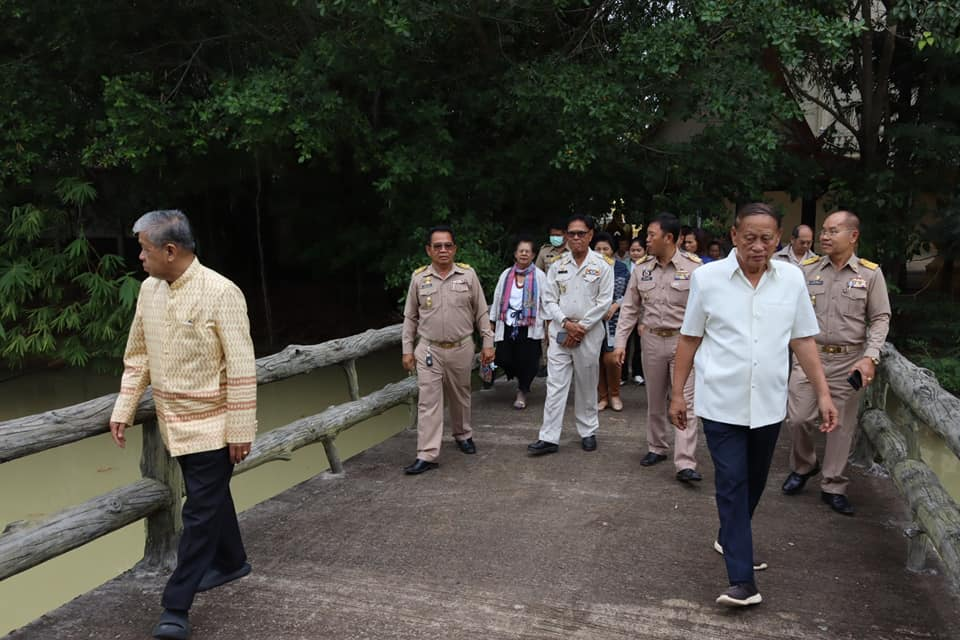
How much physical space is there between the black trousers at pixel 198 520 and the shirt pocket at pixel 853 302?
3357 mm

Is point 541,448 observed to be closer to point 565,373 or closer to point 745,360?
point 565,373

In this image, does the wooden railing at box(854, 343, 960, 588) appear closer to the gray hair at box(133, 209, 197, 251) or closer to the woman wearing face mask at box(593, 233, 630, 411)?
the woman wearing face mask at box(593, 233, 630, 411)

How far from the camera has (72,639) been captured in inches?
118

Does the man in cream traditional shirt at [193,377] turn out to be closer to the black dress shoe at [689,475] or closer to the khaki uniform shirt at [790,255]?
the black dress shoe at [689,475]

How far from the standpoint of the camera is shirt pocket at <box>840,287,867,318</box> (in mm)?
4367

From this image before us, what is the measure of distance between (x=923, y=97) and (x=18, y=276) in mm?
11854

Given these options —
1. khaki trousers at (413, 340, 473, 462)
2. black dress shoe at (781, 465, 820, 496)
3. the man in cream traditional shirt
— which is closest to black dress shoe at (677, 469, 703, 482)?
black dress shoe at (781, 465, 820, 496)

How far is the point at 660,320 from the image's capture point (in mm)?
5152

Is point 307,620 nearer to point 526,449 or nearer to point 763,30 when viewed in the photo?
point 526,449

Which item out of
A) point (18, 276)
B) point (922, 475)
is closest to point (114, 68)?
point (18, 276)

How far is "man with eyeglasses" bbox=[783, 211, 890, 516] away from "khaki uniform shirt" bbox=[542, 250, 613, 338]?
1.37 m

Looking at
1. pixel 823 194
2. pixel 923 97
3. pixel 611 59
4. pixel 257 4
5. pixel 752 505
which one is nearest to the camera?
pixel 752 505

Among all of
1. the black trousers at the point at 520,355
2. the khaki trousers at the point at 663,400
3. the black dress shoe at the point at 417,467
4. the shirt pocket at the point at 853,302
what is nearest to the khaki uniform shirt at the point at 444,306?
the black dress shoe at the point at 417,467

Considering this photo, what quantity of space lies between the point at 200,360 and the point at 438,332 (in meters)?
2.34
